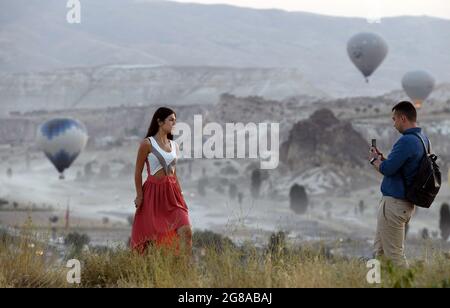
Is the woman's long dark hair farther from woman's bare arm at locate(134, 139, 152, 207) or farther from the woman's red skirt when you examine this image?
the woman's red skirt

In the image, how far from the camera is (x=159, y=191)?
23.4 ft

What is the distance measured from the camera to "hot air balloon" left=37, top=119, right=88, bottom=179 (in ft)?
225

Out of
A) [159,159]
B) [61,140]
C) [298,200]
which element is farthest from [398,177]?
[298,200]

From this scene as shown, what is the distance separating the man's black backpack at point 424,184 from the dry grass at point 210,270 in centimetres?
45

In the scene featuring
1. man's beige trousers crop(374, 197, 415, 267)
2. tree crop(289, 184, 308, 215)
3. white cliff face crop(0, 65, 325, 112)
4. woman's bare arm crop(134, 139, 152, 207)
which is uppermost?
white cliff face crop(0, 65, 325, 112)

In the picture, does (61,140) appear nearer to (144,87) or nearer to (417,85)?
(417,85)

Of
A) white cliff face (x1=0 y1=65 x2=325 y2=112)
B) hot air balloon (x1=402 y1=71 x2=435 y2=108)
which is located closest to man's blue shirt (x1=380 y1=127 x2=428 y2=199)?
hot air balloon (x1=402 y1=71 x2=435 y2=108)

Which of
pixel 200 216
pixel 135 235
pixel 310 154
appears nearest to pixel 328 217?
pixel 200 216

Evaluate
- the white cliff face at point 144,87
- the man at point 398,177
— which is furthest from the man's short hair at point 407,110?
the white cliff face at point 144,87

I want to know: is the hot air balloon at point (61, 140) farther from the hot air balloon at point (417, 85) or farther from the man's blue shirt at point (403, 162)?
the man's blue shirt at point (403, 162)

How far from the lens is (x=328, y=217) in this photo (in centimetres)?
Answer: 11531

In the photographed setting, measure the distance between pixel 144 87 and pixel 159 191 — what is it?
188907 millimetres

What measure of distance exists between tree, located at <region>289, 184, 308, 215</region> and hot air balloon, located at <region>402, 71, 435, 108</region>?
34170 mm
